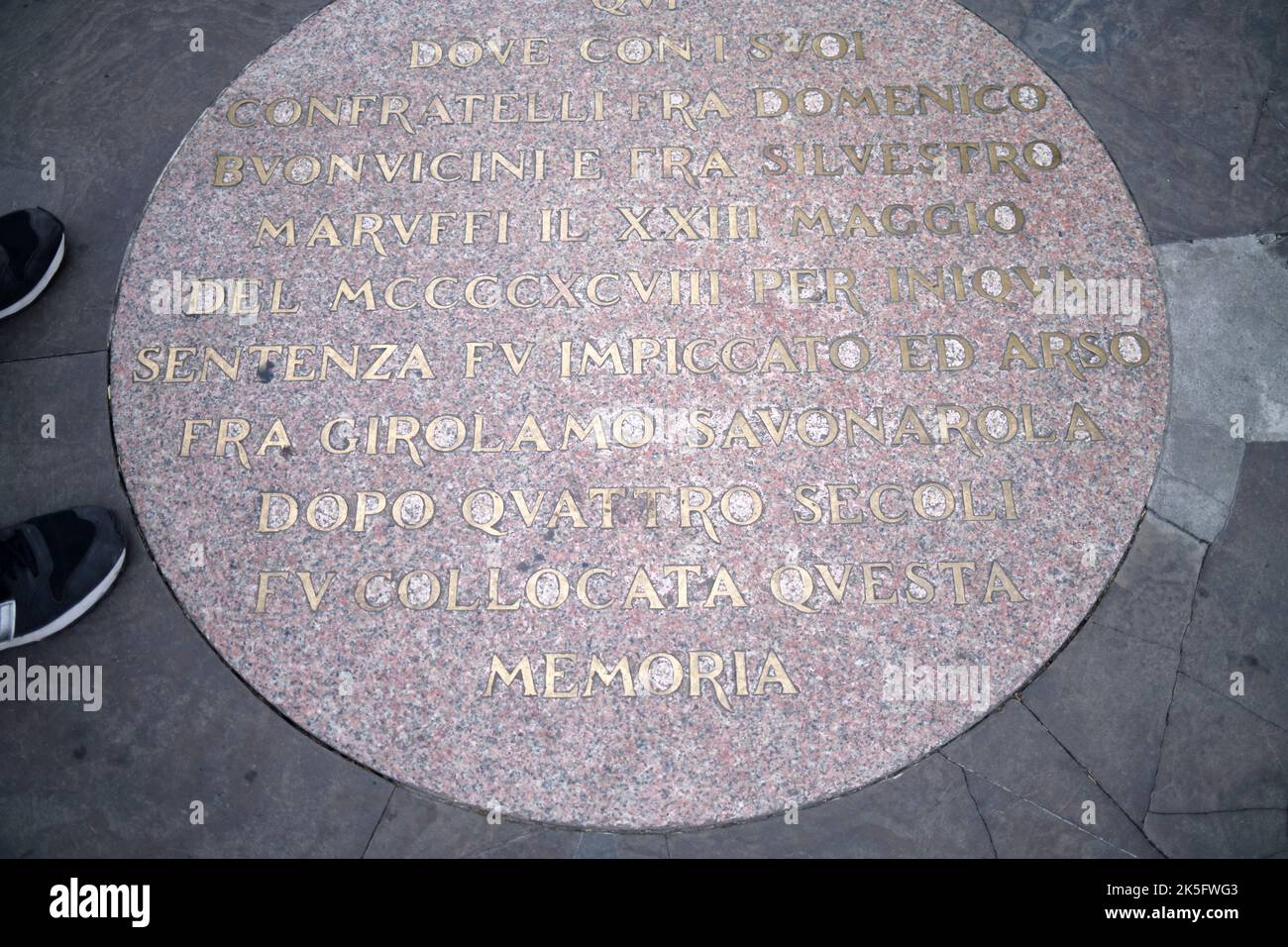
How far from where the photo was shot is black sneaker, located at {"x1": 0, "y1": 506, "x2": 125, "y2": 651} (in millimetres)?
2900

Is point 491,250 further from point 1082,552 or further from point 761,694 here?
point 1082,552

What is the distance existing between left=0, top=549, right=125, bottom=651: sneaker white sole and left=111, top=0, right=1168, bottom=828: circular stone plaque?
15 centimetres

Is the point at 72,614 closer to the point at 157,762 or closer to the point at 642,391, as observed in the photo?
the point at 157,762

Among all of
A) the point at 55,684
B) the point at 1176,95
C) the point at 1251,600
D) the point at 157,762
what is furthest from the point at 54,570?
the point at 1176,95

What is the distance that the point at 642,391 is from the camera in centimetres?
308

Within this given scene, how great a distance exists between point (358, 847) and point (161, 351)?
6.23 feet

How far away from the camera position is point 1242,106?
141 inches

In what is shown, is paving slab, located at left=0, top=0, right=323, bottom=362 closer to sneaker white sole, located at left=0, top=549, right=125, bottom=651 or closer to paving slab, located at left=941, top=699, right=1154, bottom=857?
sneaker white sole, located at left=0, top=549, right=125, bottom=651

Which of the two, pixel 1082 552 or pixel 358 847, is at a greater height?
pixel 1082 552

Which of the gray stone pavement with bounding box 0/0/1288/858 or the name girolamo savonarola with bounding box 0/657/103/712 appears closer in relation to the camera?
the gray stone pavement with bounding box 0/0/1288/858

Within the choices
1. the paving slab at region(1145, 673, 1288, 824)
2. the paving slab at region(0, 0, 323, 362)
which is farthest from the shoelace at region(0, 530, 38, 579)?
the paving slab at region(1145, 673, 1288, 824)

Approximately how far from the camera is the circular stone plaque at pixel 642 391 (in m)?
2.81

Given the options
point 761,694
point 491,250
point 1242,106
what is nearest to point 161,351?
point 491,250
